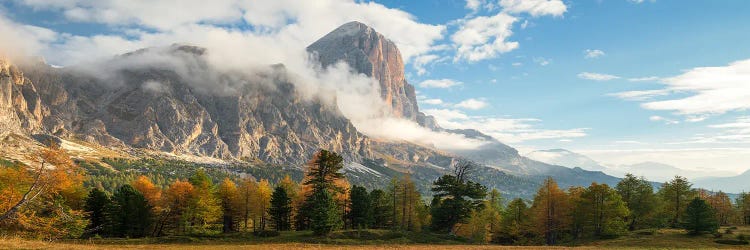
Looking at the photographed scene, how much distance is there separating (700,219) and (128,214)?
92405mm

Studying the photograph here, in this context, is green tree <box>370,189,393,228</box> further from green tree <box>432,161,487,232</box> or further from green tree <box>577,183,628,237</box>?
green tree <box>577,183,628,237</box>

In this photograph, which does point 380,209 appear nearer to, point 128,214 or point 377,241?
point 377,241

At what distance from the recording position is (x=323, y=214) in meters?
63.1

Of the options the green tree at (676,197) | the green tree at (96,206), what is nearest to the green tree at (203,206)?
the green tree at (96,206)

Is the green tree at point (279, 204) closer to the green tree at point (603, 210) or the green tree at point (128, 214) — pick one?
the green tree at point (128, 214)

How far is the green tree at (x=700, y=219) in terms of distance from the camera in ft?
197

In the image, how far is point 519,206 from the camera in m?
83.8

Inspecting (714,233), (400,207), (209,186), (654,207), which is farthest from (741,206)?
(209,186)

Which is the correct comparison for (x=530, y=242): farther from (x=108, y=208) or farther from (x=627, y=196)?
(x=108, y=208)

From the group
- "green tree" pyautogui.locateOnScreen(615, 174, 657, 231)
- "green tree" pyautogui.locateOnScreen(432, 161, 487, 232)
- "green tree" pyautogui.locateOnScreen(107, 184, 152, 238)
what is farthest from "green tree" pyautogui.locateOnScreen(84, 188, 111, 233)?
"green tree" pyautogui.locateOnScreen(615, 174, 657, 231)

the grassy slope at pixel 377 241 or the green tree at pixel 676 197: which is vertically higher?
the green tree at pixel 676 197

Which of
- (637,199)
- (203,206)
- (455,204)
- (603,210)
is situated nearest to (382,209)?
(455,204)

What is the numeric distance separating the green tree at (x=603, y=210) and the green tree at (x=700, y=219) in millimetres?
8587

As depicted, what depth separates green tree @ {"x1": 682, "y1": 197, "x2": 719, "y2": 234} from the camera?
2362 inches
